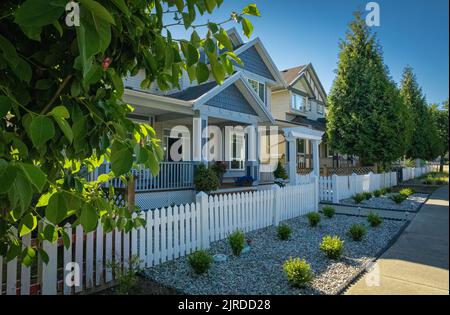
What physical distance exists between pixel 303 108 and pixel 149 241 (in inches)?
898

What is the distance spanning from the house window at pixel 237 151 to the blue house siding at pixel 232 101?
10.1ft

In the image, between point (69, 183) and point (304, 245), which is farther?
point (304, 245)

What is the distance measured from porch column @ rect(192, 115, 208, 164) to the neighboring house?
11.0 m

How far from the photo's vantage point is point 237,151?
16922 mm

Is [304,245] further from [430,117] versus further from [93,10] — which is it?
[430,117]

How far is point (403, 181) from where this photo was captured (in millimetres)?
23047

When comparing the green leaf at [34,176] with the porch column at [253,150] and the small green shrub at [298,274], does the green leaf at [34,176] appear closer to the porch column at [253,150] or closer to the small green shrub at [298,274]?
the small green shrub at [298,274]

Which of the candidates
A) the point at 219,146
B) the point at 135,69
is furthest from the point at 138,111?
the point at 135,69

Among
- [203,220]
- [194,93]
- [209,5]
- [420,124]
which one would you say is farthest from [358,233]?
[420,124]

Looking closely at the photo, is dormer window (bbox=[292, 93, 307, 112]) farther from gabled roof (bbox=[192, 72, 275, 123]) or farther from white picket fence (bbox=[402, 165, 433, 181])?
gabled roof (bbox=[192, 72, 275, 123])

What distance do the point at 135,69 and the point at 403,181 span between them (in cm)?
2596

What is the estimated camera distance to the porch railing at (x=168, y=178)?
9766mm

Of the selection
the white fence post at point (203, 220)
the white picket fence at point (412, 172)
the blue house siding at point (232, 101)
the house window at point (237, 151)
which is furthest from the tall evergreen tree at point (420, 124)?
the white fence post at point (203, 220)

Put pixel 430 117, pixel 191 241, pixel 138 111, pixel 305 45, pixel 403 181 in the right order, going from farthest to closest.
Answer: pixel 430 117, pixel 403 181, pixel 138 111, pixel 191 241, pixel 305 45
